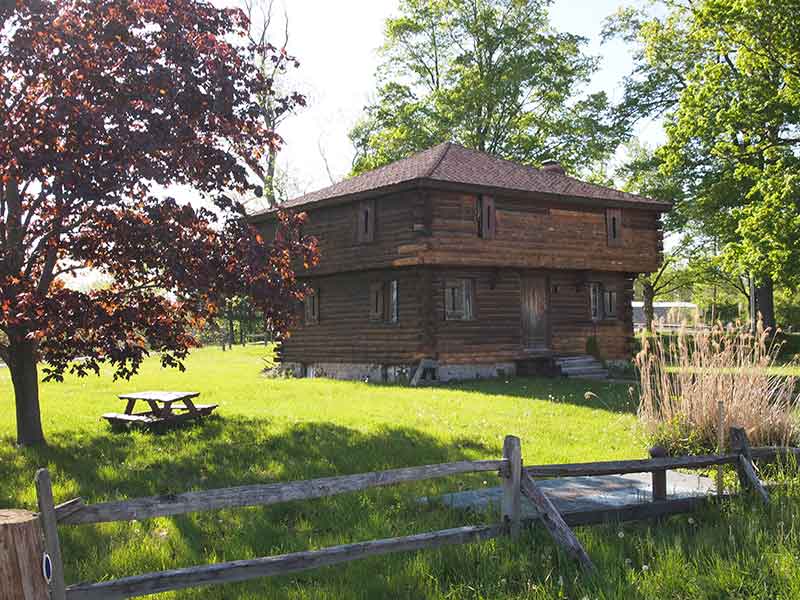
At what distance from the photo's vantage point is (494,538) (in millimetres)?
5863

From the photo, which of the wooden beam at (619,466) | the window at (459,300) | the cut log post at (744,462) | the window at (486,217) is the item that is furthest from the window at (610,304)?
the wooden beam at (619,466)

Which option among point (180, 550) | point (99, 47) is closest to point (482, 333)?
point (99, 47)

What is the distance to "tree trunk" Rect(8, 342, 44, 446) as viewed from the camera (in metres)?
11.4

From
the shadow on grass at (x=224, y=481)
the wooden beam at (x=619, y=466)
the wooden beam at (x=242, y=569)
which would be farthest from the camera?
the shadow on grass at (x=224, y=481)

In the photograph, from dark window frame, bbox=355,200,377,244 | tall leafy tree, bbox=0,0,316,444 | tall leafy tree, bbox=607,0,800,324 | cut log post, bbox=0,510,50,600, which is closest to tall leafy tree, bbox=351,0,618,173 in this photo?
tall leafy tree, bbox=607,0,800,324

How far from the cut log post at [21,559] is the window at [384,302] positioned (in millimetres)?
20830

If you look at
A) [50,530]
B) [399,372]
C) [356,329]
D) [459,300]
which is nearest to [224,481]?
[50,530]

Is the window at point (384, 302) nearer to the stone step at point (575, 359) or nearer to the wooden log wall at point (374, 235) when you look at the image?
the wooden log wall at point (374, 235)

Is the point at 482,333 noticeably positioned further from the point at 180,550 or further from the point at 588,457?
the point at 180,550

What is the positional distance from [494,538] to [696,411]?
4762 millimetres

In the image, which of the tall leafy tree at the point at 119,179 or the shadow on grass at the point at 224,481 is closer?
the shadow on grass at the point at 224,481

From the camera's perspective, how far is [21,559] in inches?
127

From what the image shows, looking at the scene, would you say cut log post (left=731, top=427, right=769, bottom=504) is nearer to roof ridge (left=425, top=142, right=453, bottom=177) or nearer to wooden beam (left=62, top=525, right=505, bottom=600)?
wooden beam (left=62, top=525, right=505, bottom=600)

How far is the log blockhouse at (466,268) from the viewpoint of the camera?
2291 cm
